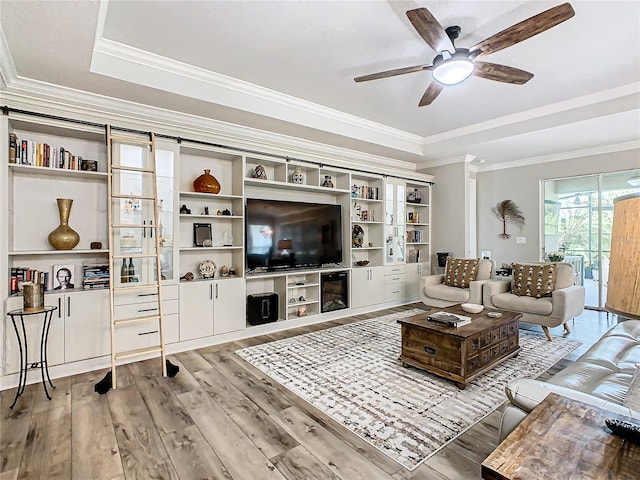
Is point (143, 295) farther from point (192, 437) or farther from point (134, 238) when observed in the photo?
point (192, 437)

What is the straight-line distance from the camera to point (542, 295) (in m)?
4.15

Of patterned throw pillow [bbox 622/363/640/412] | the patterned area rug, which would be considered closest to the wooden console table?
patterned throw pillow [bbox 622/363/640/412]

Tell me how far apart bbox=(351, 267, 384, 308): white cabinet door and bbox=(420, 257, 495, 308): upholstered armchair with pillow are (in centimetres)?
69

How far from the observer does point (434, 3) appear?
7.88 feet

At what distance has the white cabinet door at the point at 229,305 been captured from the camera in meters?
3.90

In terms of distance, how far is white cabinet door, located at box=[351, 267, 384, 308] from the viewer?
522 cm

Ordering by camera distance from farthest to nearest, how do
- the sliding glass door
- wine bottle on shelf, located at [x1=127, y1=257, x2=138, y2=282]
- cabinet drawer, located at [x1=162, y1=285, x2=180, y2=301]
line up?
the sliding glass door < cabinet drawer, located at [x1=162, y1=285, x2=180, y2=301] < wine bottle on shelf, located at [x1=127, y1=257, x2=138, y2=282]

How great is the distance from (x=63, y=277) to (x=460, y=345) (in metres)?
3.71

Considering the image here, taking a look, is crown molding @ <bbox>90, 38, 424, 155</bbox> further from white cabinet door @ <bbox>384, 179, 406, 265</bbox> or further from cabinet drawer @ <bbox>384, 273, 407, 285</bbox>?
cabinet drawer @ <bbox>384, 273, 407, 285</bbox>

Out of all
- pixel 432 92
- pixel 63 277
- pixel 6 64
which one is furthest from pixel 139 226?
pixel 432 92

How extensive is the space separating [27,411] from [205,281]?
5.87ft

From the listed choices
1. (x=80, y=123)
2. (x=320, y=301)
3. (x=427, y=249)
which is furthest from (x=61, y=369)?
(x=427, y=249)

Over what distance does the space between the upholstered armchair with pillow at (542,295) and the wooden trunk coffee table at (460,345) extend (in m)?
0.94

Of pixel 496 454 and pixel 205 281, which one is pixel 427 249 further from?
pixel 496 454
